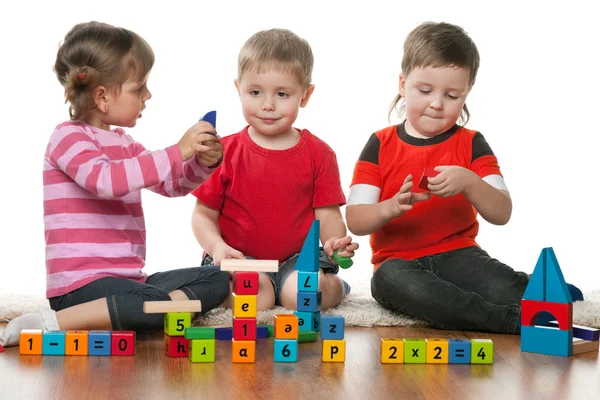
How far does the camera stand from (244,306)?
4.94 ft

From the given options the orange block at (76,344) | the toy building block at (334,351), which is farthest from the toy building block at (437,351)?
the orange block at (76,344)

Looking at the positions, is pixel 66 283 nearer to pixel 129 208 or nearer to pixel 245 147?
pixel 129 208

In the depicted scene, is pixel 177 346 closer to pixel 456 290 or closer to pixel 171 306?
pixel 171 306

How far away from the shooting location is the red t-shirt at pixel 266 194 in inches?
80.0

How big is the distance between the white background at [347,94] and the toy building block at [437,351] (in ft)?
4.14

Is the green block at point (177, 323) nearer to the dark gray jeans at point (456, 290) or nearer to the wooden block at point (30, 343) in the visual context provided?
the wooden block at point (30, 343)

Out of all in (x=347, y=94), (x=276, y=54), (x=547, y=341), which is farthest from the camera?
(x=347, y=94)

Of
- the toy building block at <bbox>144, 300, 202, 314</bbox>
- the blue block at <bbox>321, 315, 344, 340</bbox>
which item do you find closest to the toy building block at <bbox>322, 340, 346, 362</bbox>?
the blue block at <bbox>321, 315, 344, 340</bbox>

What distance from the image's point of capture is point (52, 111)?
2.98 metres

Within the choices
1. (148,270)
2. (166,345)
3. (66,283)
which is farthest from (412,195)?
(148,270)

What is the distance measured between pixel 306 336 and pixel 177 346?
25 centimetres

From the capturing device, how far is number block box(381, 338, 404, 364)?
5.03 ft

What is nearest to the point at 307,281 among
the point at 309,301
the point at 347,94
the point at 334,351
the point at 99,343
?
the point at 309,301

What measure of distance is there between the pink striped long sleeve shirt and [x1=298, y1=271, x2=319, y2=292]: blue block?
0.30m
